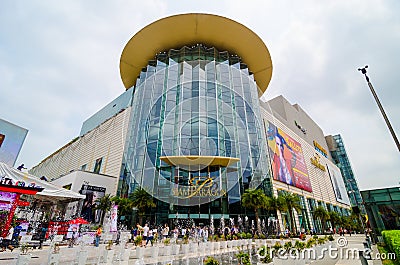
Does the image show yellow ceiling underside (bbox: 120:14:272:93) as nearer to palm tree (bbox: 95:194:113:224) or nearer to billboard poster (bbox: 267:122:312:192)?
billboard poster (bbox: 267:122:312:192)

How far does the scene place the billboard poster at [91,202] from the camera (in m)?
25.1

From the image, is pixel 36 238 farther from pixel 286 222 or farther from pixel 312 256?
pixel 286 222

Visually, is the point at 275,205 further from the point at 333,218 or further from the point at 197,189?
the point at 333,218

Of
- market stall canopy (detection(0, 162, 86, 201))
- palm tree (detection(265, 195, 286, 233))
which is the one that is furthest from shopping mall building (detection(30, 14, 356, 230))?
market stall canopy (detection(0, 162, 86, 201))

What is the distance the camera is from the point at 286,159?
34.3 metres

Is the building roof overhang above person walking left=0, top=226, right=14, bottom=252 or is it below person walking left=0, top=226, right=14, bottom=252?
above

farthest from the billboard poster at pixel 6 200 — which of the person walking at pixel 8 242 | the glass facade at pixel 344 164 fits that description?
the glass facade at pixel 344 164

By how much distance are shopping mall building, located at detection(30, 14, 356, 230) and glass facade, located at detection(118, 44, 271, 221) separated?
0.11 meters

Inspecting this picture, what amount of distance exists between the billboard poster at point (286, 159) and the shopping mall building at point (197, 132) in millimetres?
197

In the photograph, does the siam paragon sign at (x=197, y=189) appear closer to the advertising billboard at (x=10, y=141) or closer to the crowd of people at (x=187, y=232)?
the crowd of people at (x=187, y=232)

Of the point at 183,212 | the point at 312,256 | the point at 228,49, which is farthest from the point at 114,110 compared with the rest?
the point at 312,256

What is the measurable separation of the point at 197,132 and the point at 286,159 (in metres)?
18.7

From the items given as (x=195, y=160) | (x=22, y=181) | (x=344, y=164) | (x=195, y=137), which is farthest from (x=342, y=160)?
(x=22, y=181)

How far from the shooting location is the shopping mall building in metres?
22.0
